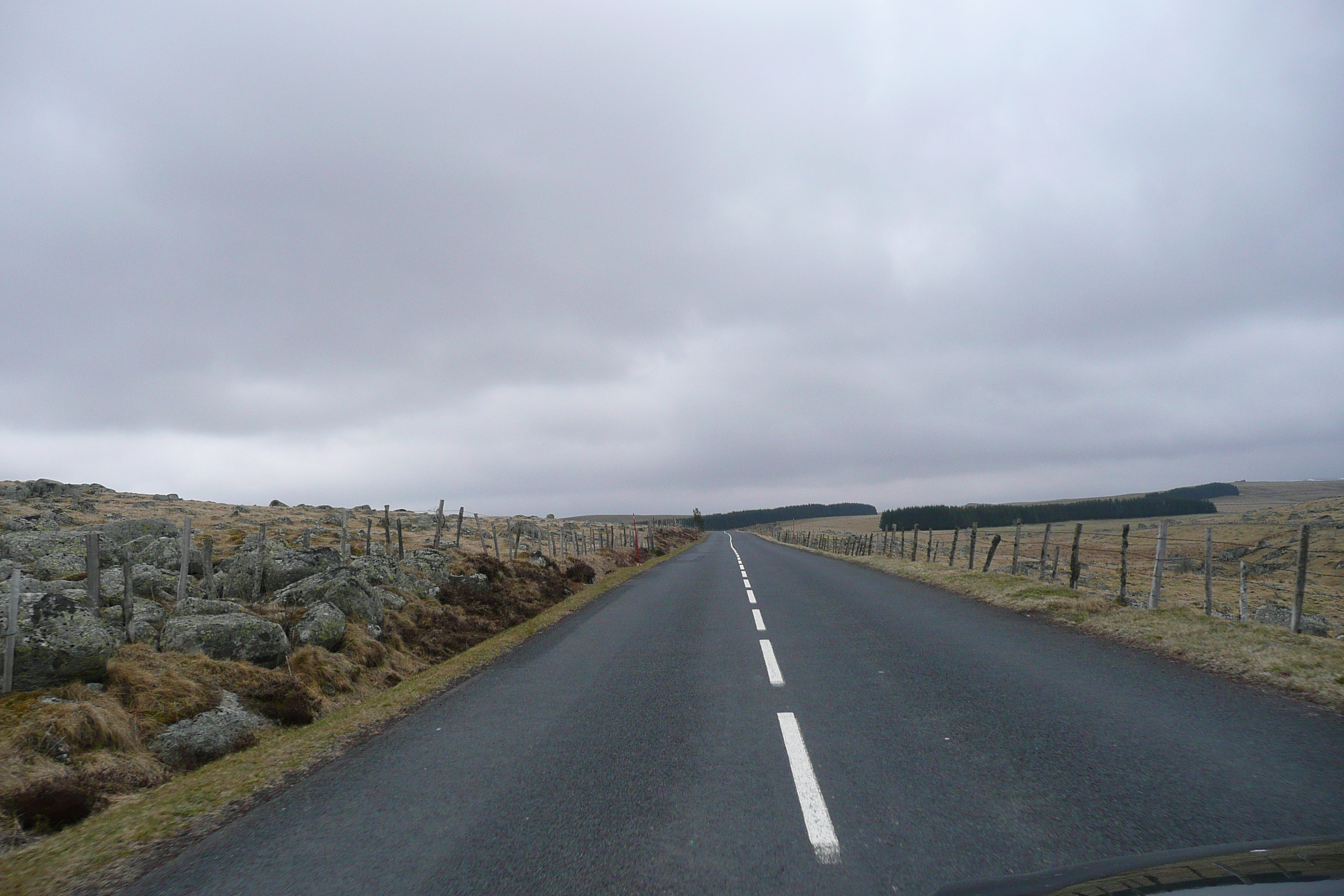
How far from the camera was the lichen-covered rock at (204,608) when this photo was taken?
1043 centimetres

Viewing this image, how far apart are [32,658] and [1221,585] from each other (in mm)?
45747

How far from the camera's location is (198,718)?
7.73 m

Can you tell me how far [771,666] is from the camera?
9102 mm

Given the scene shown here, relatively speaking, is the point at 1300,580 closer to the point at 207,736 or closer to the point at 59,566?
the point at 207,736

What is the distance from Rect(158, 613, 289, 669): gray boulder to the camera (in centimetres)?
947

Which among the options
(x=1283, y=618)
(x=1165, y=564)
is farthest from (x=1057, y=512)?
(x=1283, y=618)

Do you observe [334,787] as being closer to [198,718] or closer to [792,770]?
[198,718]

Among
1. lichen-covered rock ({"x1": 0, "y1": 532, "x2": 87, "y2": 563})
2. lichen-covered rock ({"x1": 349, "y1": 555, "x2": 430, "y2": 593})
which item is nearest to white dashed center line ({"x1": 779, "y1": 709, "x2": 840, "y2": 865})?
lichen-covered rock ({"x1": 349, "y1": 555, "x2": 430, "y2": 593})

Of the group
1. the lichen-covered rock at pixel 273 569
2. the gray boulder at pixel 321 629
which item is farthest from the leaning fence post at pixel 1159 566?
the lichen-covered rock at pixel 273 569

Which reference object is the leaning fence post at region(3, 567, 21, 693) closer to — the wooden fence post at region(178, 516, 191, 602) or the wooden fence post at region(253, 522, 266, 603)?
the wooden fence post at region(178, 516, 191, 602)

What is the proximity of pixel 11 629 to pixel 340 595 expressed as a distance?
521cm

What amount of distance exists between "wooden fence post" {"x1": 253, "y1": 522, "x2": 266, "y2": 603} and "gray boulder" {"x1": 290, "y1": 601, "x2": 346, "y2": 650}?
9.14 feet

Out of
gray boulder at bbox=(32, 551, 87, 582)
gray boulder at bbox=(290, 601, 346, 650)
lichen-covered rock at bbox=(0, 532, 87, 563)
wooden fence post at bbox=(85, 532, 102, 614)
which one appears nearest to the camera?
wooden fence post at bbox=(85, 532, 102, 614)

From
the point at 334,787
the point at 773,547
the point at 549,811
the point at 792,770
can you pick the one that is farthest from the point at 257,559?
the point at 773,547
